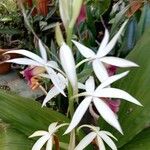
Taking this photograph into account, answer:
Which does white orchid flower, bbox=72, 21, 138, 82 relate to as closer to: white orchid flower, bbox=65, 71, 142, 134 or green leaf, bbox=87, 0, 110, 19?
white orchid flower, bbox=65, 71, 142, 134

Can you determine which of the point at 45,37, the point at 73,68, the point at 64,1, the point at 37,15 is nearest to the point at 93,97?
the point at 73,68

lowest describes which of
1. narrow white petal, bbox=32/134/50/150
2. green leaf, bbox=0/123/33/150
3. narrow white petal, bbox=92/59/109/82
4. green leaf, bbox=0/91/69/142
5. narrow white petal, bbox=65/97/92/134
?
green leaf, bbox=0/123/33/150

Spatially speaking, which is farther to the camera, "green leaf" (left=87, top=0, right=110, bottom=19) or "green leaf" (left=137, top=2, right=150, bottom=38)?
"green leaf" (left=87, top=0, right=110, bottom=19)

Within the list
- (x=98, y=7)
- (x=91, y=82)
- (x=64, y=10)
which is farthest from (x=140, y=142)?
(x=98, y=7)

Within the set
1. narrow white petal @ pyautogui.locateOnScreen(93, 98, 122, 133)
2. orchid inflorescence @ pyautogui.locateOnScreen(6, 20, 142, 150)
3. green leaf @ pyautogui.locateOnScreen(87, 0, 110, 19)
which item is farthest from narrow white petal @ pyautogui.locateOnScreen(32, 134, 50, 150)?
green leaf @ pyautogui.locateOnScreen(87, 0, 110, 19)

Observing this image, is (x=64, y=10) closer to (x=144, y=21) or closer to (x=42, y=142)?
(x=42, y=142)

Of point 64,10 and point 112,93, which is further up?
point 64,10

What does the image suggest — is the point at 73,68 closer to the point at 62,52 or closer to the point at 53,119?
the point at 62,52
